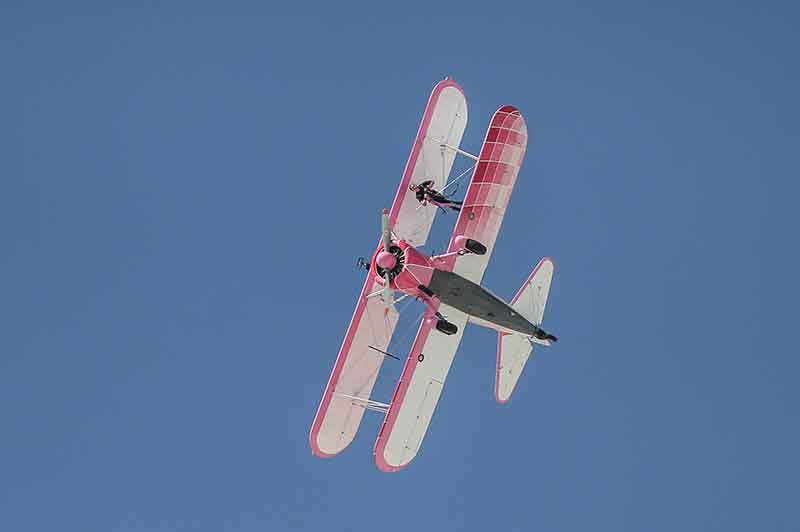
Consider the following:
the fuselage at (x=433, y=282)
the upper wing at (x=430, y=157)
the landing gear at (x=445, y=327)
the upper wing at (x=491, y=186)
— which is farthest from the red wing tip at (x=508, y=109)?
the landing gear at (x=445, y=327)

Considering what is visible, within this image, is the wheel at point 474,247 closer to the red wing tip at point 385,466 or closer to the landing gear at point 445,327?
the landing gear at point 445,327

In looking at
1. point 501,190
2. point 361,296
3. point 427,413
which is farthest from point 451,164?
point 427,413

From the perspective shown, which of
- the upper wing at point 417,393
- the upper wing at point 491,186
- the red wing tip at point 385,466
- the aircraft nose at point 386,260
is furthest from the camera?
the upper wing at point 417,393

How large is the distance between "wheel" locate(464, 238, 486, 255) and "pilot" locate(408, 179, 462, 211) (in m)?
1.19

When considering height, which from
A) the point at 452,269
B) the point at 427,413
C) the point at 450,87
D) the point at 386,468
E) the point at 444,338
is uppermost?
the point at 450,87

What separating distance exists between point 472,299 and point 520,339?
2743mm

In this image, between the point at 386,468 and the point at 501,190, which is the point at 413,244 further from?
the point at 386,468

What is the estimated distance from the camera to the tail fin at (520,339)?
2841 cm

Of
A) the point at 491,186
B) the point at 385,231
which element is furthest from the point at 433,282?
the point at 491,186

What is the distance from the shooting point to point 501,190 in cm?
2627

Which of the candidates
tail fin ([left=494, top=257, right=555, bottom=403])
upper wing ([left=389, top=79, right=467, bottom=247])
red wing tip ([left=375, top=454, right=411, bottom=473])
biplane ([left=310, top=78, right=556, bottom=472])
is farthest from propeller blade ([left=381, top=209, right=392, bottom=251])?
red wing tip ([left=375, top=454, right=411, bottom=473])

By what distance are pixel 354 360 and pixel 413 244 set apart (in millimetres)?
3674

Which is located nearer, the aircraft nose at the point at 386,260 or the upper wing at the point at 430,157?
the aircraft nose at the point at 386,260

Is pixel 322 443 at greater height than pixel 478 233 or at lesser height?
lesser
